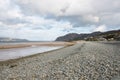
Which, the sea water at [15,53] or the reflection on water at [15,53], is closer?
the sea water at [15,53]

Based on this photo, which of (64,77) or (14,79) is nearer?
(64,77)

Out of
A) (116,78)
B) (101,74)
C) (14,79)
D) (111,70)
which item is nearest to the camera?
(116,78)

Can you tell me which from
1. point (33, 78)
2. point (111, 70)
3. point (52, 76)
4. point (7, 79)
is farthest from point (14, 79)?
point (111, 70)

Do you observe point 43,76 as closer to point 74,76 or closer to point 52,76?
point 52,76

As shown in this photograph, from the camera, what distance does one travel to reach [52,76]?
52.4ft

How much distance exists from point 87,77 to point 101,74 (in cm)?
136

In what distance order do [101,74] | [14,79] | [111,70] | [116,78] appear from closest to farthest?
1. [116,78]
2. [101,74]
3. [111,70]
4. [14,79]

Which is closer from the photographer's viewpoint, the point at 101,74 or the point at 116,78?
the point at 116,78

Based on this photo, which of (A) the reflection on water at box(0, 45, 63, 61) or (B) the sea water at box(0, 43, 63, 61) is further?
(A) the reflection on water at box(0, 45, 63, 61)

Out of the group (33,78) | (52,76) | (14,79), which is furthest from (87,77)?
(14,79)

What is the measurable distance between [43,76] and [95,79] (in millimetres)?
5028

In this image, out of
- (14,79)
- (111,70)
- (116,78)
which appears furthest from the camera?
(14,79)

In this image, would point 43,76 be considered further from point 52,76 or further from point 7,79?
point 7,79

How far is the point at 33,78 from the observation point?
53.4ft
